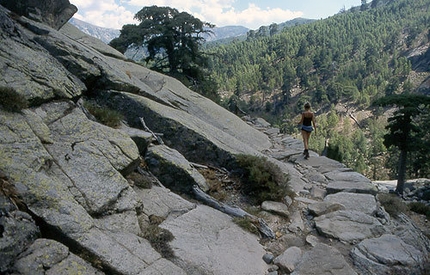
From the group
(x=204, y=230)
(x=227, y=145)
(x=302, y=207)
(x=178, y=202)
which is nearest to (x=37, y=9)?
(x=227, y=145)

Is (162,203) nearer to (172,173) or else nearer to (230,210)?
(172,173)

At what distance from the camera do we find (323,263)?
5742 millimetres

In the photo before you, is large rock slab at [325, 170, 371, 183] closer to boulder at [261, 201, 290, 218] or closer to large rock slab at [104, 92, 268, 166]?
boulder at [261, 201, 290, 218]

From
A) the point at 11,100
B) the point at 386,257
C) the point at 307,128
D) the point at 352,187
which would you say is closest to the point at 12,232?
the point at 11,100

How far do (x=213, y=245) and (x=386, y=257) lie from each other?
11.8 ft

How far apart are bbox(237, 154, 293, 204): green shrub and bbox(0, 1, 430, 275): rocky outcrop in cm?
33

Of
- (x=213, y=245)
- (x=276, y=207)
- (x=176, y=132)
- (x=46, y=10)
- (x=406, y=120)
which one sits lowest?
(x=276, y=207)

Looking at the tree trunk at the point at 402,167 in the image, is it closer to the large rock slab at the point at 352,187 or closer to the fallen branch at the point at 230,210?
the large rock slab at the point at 352,187

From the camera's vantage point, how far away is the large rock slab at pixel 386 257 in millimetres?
5941

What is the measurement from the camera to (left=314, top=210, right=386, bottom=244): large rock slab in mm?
7004

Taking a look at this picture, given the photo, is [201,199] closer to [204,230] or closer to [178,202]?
[178,202]

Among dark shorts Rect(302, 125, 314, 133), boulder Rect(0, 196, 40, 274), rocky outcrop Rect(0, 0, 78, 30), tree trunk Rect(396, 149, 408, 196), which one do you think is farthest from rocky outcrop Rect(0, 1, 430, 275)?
tree trunk Rect(396, 149, 408, 196)

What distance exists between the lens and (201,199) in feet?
24.6

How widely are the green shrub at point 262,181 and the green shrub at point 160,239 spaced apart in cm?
345
